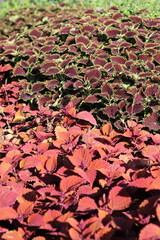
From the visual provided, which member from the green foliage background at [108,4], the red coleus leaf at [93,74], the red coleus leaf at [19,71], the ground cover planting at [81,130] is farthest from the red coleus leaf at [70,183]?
the green foliage background at [108,4]

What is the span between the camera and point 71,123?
2262 millimetres

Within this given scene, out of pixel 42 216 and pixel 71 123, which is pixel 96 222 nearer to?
pixel 42 216

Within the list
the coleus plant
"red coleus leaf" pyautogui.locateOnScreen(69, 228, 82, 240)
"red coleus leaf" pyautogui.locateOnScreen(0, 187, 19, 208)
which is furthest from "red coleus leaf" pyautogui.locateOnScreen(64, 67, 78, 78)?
"red coleus leaf" pyautogui.locateOnScreen(69, 228, 82, 240)

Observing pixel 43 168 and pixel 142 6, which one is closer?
pixel 43 168

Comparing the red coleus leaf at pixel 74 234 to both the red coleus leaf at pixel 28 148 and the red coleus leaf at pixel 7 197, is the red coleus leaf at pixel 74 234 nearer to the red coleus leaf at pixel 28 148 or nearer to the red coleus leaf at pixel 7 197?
the red coleus leaf at pixel 7 197

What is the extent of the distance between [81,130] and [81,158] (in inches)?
24.1

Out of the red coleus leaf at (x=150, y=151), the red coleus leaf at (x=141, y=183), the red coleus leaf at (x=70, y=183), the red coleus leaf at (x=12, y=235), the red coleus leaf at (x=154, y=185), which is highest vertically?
the red coleus leaf at (x=154, y=185)

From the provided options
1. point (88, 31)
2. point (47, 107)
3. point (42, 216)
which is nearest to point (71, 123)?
point (47, 107)

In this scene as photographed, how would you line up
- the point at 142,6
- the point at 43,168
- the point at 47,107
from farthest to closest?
the point at 142,6 → the point at 47,107 → the point at 43,168

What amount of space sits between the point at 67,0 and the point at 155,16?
2.00 meters

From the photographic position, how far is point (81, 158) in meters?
1.65

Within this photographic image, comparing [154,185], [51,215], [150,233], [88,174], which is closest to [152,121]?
[88,174]

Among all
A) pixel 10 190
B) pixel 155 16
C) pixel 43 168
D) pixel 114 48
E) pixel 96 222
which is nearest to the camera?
pixel 96 222

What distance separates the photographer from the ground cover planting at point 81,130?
1342mm
